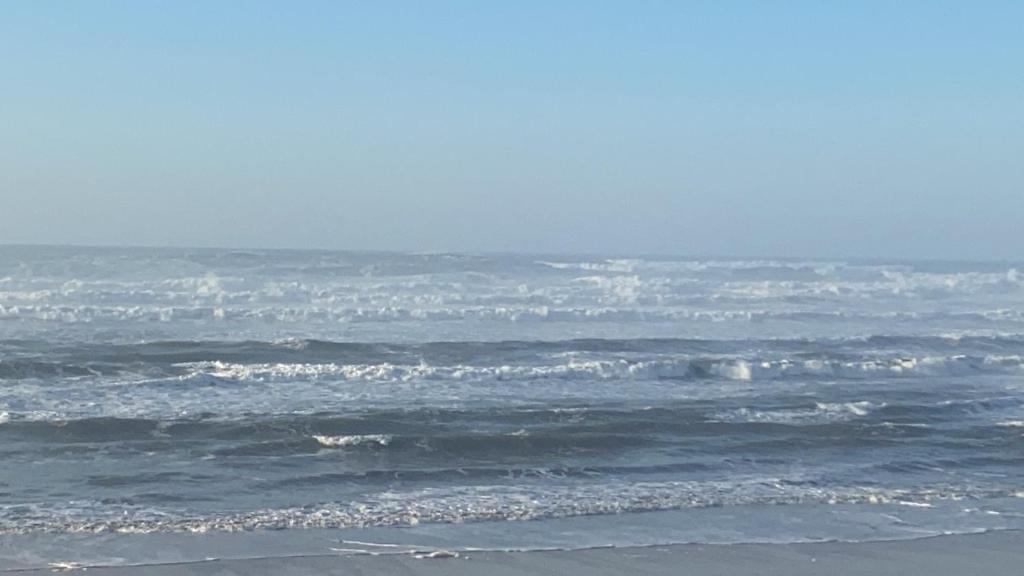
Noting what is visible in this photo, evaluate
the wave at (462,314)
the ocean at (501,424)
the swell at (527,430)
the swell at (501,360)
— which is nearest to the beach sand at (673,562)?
the ocean at (501,424)

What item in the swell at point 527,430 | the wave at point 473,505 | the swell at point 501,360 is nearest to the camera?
the wave at point 473,505

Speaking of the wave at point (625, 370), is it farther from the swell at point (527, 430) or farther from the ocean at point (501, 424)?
the swell at point (527, 430)

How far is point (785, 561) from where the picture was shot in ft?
25.7

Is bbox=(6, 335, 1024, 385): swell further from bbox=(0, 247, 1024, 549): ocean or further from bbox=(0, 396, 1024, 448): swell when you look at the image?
bbox=(0, 396, 1024, 448): swell

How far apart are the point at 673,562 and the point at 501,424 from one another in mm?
5615

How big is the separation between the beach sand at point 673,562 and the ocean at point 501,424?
33 cm

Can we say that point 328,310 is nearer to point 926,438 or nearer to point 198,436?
point 198,436

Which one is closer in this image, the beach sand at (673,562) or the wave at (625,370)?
the beach sand at (673,562)

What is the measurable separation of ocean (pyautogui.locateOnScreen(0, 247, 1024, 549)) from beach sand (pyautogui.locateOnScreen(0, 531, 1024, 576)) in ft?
1.07

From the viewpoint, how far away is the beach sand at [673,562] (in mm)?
7371

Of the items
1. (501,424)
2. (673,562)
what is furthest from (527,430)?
(673,562)

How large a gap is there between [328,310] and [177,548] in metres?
22.5

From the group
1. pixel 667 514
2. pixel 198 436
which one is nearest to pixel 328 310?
pixel 198 436

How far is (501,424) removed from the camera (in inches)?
520
